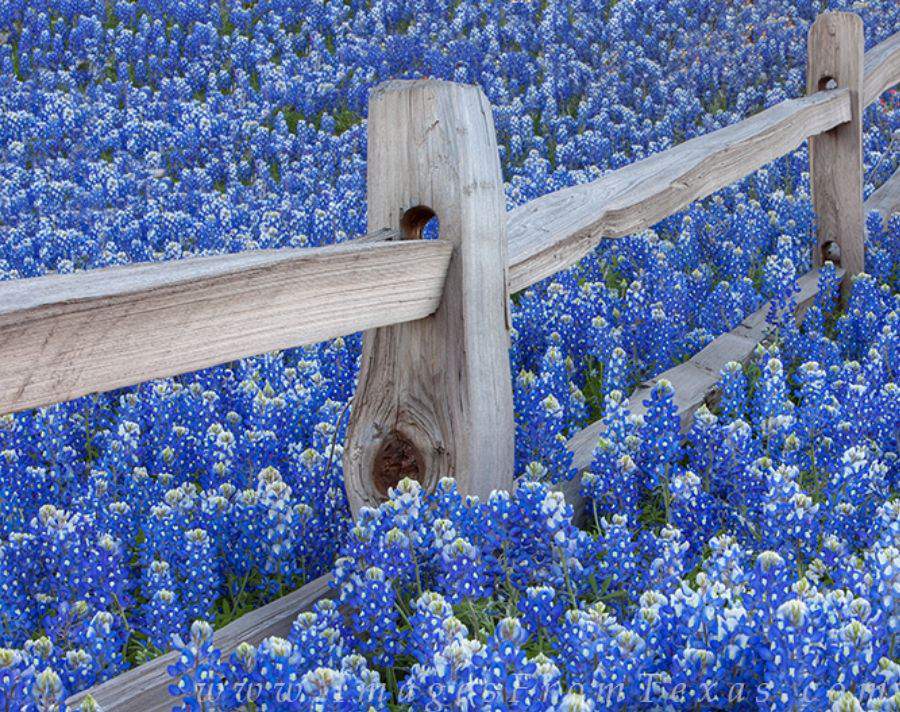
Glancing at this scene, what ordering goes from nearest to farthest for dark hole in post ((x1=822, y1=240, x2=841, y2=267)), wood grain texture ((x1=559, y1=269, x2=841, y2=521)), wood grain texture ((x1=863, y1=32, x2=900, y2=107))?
wood grain texture ((x1=559, y1=269, x2=841, y2=521))
dark hole in post ((x1=822, y1=240, x2=841, y2=267))
wood grain texture ((x1=863, y1=32, x2=900, y2=107))

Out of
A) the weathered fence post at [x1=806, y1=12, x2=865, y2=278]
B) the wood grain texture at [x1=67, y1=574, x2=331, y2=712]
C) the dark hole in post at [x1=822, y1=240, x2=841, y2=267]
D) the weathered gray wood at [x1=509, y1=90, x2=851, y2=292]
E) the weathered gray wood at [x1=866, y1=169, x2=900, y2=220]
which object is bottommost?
the wood grain texture at [x1=67, y1=574, x2=331, y2=712]

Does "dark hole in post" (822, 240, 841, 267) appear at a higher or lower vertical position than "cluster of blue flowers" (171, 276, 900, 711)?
higher

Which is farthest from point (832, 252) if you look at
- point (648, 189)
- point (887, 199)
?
point (648, 189)

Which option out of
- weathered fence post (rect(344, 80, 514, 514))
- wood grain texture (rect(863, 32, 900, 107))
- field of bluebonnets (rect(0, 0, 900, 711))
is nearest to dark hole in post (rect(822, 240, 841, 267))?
field of bluebonnets (rect(0, 0, 900, 711))

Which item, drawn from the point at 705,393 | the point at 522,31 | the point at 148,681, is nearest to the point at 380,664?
the point at 148,681

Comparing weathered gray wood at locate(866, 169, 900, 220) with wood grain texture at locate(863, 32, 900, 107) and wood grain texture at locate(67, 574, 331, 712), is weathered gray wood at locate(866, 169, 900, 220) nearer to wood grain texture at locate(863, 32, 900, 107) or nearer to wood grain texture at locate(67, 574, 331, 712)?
wood grain texture at locate(863, 32, 900, 107)

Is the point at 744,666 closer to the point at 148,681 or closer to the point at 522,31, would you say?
the point at 148,681

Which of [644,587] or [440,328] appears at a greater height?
[440,328]

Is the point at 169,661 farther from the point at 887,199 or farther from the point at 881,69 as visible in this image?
the point at 887,199
